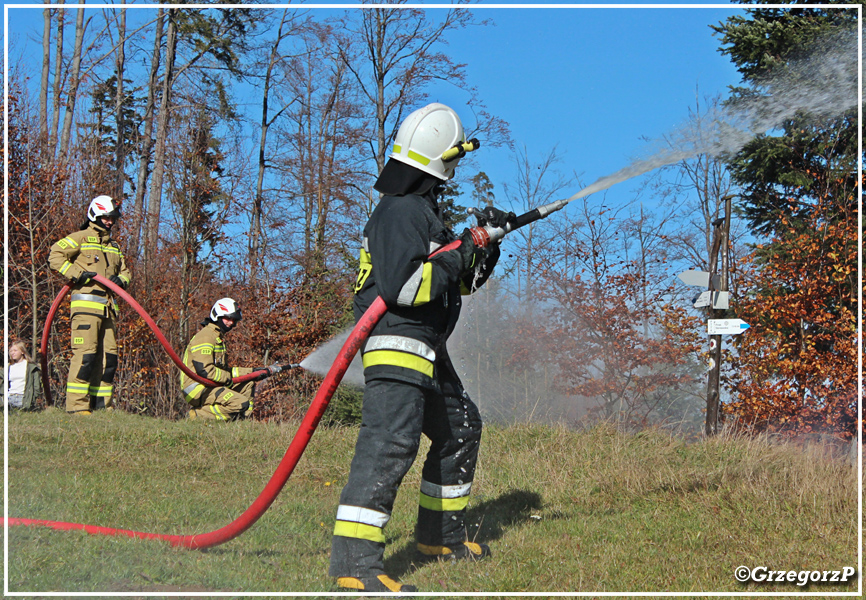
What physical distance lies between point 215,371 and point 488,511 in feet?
19.0

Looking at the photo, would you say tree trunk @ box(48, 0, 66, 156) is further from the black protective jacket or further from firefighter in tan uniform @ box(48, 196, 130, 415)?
the black protective jacket

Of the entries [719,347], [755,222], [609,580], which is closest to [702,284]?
[719,347]

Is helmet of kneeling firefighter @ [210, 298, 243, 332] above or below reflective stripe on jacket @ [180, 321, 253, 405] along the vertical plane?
above

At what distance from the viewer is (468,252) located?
3242 millimetres

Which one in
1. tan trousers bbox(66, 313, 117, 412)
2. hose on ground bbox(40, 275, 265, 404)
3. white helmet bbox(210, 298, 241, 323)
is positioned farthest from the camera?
white helmet bbox(210, 298, 241, 323)

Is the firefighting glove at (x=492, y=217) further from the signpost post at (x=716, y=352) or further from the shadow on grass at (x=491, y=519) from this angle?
→ the signpost post at (x=716, y=352)

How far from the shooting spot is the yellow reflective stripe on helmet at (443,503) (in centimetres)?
350

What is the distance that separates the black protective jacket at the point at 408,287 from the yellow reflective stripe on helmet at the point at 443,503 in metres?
0.68

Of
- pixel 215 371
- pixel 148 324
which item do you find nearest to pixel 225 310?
pixel 215 371

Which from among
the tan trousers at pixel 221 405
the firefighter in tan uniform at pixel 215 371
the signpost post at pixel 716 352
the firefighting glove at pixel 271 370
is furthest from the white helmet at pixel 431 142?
the signpost post at pixel 716 352

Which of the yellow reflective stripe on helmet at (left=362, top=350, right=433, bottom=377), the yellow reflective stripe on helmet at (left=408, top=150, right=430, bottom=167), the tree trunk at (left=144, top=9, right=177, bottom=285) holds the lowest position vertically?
the yellow reflective stripe on helmet at (left=362, top=350, right=433, bottom=377)

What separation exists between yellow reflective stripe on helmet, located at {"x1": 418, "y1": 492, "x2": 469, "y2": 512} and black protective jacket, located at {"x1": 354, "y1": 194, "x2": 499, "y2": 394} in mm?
685

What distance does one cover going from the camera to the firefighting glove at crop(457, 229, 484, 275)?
3223 mm

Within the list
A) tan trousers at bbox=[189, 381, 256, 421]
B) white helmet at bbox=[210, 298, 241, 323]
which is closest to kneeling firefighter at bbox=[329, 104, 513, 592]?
white helmet at bbox=[210, 298, 241, 323]
